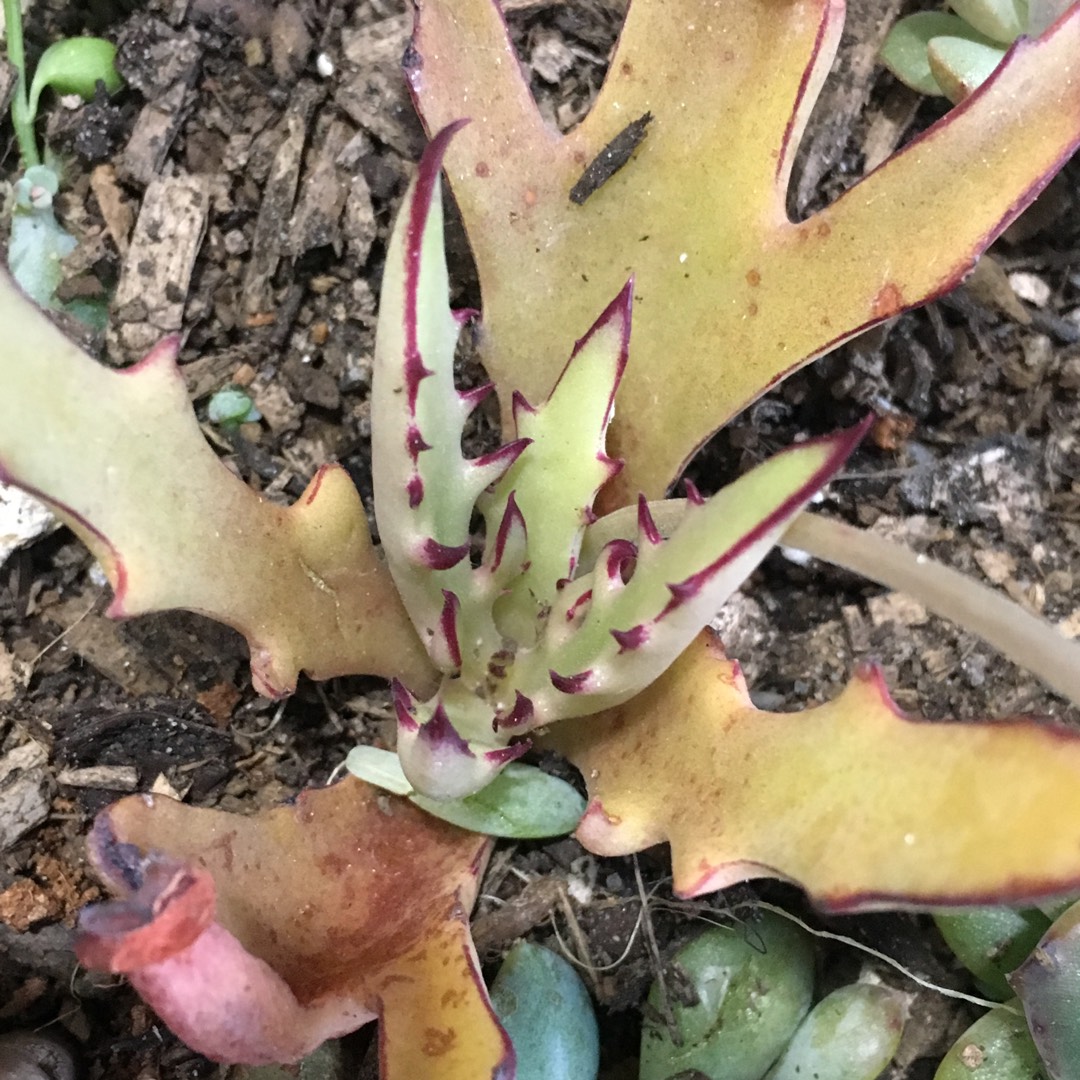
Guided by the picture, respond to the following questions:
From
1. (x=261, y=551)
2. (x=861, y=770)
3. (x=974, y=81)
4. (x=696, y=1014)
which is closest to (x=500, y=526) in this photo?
(x=261, y=551)

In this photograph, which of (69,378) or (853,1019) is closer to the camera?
(69,378)

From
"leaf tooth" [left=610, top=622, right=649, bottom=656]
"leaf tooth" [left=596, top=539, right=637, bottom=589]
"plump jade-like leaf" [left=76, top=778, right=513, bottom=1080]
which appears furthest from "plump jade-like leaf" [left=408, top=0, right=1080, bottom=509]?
"plump jade-like leaf" [left=76, top=778, right=513, bottom=1080]

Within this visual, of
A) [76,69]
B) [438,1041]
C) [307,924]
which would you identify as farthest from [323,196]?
[438,1041]

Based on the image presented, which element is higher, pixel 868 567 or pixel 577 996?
pixel 868 567

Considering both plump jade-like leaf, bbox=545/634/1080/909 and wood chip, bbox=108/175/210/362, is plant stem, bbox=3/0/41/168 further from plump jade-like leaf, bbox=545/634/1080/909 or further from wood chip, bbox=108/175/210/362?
plump jade-like leaf, bbox=545/634/1080/909

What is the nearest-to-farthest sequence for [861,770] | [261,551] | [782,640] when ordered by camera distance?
1. [861,770]
2. [261,551]
3. [782,640]

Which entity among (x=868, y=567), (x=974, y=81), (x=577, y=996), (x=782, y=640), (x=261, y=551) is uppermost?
(x=974, y=81)

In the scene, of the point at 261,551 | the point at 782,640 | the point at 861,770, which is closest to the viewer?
the point at 861,770

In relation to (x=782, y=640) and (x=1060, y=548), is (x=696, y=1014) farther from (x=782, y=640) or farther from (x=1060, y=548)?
(x=1060, y=548)
